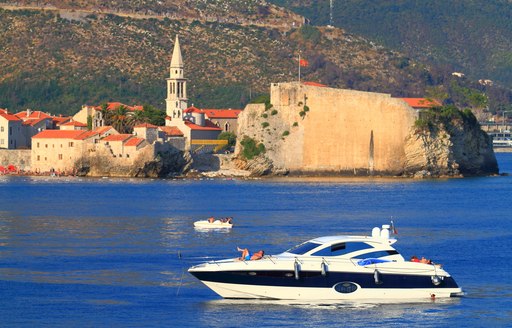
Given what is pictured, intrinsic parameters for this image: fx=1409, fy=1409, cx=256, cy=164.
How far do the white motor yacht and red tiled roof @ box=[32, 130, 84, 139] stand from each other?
69.9 metres

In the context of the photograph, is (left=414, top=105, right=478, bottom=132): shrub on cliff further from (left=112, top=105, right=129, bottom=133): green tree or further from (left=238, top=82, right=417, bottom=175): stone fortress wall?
(left=112, top=105, right=129, bottom=133): green tree

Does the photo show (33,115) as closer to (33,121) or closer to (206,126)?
(33,121)

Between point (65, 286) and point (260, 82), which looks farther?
point (260, 82)

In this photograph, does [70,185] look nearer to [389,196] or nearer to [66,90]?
[389,196]

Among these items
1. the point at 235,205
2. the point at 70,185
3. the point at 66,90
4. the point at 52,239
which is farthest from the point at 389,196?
the point at 66,90

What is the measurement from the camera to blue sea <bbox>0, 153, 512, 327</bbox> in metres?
37.1

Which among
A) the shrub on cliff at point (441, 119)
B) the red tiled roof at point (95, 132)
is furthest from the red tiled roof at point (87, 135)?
the shrub on cliff at point (441, 119)

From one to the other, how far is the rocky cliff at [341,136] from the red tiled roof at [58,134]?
12419 mm

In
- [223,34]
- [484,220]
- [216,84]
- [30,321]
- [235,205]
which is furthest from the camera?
[223,34]

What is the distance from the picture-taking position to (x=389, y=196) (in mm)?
84375

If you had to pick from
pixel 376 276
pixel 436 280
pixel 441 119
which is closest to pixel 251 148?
pixel 441 119

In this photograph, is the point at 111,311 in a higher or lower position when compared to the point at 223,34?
lower

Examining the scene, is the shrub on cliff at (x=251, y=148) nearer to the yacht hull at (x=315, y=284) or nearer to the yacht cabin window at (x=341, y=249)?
the yacht cabin window at (x=341, y=249)

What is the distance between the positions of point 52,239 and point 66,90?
338ft
